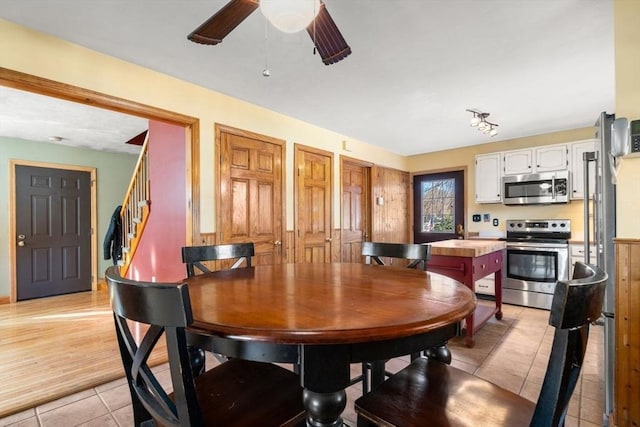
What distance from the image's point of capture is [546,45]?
215 centimetres

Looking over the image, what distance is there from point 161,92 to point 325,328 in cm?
256

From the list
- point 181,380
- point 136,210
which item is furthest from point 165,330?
point 136,210

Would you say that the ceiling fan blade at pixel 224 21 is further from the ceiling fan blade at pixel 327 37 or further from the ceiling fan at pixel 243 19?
the ceiling fan blade at pixel 327 37

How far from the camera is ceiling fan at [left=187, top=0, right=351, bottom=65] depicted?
1318 millimetres

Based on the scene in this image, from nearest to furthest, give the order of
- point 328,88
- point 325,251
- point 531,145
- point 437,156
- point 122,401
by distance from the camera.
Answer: point 122,401
point 328,88
point 325,251
point 531,145
point 437,156

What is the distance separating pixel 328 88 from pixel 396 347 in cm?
249

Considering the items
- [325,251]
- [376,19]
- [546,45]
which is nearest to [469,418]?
[376,19]

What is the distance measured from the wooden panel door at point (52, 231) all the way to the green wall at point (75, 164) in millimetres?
126

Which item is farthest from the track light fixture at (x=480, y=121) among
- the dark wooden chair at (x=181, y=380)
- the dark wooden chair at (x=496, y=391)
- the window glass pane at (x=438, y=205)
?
the dark wooden chair at (x=181, y=380)

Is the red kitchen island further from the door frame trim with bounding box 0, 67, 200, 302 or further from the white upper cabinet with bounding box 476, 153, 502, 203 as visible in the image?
the door frame trim with bounding box 0, 67, 200, 302

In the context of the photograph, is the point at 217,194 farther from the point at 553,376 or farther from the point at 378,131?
the point at 553,376

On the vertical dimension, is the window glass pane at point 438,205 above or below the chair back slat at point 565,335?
above

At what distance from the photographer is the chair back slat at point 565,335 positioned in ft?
2.35

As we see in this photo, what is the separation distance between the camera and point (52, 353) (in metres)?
2.67
